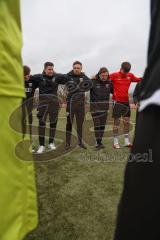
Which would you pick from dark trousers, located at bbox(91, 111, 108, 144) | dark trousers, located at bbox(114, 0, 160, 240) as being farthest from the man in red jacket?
dark trousers, located at bbox(114, 0, 160, 240)

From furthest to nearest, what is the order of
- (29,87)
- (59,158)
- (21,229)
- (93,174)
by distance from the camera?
(29,87) < (59,158) < (93,174) < (21,229)

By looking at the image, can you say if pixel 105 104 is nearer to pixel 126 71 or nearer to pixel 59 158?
pixel 126 71

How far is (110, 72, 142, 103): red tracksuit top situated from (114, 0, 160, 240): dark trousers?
6.06 meters

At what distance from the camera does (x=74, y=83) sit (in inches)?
265

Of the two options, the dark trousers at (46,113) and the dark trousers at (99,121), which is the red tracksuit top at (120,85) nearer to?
the dark trousers at (99,121)

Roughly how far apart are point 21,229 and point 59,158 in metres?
3.80

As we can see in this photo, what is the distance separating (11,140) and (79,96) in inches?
201

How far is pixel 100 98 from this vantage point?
7012 mm

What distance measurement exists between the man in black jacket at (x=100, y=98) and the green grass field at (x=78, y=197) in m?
1.47

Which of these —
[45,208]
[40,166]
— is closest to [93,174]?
[40,166]

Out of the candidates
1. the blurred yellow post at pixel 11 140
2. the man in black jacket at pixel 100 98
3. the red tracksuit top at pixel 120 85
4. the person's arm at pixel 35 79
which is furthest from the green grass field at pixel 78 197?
the red tracksuit top at pixel 120 85

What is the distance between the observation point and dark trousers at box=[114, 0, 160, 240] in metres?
1.10

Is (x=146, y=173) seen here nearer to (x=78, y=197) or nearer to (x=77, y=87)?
(x=78, y=197)

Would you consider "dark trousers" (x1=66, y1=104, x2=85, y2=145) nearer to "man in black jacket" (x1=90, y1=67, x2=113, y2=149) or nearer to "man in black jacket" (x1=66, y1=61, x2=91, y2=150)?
"man in black jacket" (x1=66, y1=61, x2=91, y2=150)
